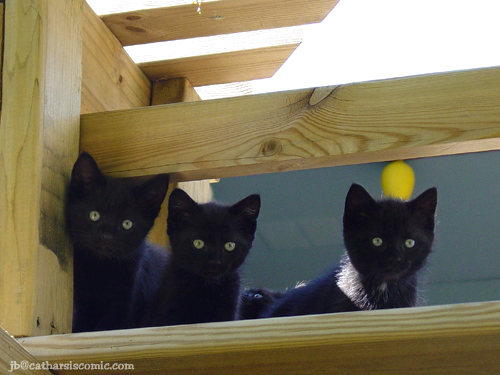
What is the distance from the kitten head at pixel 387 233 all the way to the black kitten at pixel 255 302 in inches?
22.4

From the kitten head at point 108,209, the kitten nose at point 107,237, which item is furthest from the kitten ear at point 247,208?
the kitten nose at point 107,237

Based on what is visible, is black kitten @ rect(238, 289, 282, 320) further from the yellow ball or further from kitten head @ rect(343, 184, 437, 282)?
the yellow ball

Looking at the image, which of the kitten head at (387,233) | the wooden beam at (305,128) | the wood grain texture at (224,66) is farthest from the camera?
the wood grain texture at (224,66)

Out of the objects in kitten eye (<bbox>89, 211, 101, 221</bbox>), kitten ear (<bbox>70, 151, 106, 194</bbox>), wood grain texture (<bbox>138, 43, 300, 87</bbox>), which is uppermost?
wood grain texture (<bbox>138, 43, 300, 87</bbox>)

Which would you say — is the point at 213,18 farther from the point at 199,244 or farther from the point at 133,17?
the point at 199,244

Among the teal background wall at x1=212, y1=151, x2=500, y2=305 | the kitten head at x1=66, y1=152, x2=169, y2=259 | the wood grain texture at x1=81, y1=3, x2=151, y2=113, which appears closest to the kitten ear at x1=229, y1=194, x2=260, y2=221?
the kitten head at x1=66, y1=152, x2=169, y2=259

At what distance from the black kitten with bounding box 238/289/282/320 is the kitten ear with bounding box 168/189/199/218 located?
477 millimetres

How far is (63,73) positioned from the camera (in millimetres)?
2070

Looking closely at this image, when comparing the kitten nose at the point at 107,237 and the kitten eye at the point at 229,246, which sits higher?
the kitten nose at the point at 107,237

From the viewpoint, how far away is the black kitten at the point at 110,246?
221 cm

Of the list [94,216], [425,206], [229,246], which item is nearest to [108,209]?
[94,216]

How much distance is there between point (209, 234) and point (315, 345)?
3.48 feet

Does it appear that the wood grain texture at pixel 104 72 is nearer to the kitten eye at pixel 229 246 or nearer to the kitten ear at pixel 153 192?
the kitten ear at pixel 153 192

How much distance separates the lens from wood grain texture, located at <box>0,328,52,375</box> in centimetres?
138
